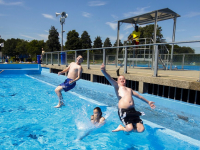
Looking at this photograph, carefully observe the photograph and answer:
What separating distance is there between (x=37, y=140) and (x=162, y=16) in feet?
33.9

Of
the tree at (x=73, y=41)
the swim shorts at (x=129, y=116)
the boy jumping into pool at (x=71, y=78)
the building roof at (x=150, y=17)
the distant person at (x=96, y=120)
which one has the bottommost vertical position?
the distant person at (x=96, y=120)

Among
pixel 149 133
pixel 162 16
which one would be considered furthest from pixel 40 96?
pixel 162 16

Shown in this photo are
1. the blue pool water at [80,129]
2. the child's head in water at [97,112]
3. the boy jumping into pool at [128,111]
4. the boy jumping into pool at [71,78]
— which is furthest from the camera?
the boy jumping into pool at [71,78]

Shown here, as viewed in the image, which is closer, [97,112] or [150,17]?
[97,112]

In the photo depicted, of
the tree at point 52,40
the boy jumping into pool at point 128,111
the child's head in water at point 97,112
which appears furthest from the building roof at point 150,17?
the tree at point 52,40

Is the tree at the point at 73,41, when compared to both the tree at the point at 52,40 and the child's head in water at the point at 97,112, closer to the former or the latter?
the tree at the point at 52,40

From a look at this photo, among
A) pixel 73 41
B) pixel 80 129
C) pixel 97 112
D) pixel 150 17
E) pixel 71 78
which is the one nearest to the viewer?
pixel 97 112

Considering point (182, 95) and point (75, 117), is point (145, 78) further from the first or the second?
point (75, 117)

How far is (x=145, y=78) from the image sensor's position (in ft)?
20.6

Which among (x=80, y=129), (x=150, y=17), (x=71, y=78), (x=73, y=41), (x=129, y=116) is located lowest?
(x=80, y=129)

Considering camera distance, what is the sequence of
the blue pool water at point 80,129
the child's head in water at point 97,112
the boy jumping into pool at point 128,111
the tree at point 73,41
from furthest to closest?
the tree at point 73,41, the child's head in water at point 97,112, the blue pool water at point 80,129, the boy jumping into pool at point 128,111

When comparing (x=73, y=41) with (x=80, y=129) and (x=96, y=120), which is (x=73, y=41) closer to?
(x=80, y=129)

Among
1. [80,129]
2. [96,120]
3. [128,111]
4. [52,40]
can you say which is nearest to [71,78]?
[80,129]

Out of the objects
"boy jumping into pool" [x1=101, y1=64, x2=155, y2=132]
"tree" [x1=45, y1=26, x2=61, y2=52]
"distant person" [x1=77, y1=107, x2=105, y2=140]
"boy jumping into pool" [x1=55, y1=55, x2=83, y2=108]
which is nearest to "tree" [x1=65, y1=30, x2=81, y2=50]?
"tree" [x1=45, y1=26, x2=61, y2=52]
